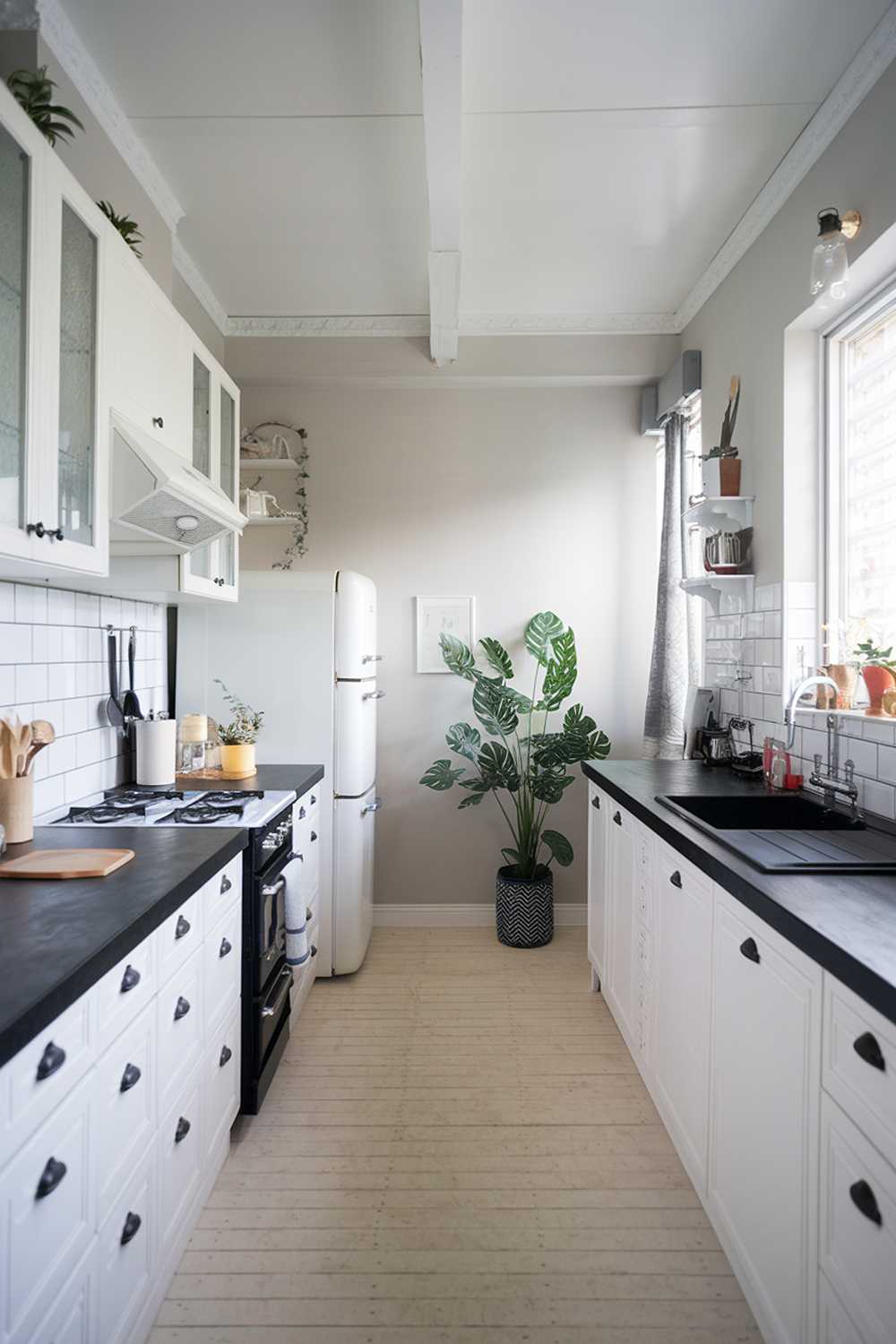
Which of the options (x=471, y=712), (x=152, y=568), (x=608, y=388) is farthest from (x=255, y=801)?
(x=608, y=388)

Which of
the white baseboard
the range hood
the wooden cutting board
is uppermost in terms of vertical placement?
the range hood

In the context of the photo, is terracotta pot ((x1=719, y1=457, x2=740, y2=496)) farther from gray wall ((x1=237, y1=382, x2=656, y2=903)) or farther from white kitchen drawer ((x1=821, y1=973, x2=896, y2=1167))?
white kitchen drawer ((x1=821, y1=973, x2=896, y2=1167))

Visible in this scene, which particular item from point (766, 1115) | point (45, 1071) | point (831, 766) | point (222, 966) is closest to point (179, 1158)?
point (222, 966)

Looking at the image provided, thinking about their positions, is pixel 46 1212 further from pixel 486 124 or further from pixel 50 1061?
pixel 486 124

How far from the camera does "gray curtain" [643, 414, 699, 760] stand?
11.1ft

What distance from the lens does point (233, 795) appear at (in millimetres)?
2383

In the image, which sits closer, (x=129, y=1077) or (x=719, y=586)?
(x=129, y=1077)

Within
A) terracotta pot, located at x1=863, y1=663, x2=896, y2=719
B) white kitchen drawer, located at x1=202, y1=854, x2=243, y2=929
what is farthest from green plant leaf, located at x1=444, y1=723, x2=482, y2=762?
terracotta pot, located at x1=863, y1=663, x2=896, y2=719

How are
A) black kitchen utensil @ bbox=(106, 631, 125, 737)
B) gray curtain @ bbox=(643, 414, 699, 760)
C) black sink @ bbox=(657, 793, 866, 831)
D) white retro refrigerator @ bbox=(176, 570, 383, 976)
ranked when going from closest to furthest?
black sink @ bbox=(657, 793, 866, 831) < black kitchen utensil @ bbox=(106, 631, 125, 737) < white retro refrigerator @ bbox=(176, 570, 383, 976) < gray curtain @ bbox=(643, 414, 699, 760)

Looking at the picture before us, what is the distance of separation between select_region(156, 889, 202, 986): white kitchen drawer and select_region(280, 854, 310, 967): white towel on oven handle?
Answer: 27.1 inches

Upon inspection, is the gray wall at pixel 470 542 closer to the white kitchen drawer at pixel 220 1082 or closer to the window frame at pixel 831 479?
the window frame at pixel 831 479

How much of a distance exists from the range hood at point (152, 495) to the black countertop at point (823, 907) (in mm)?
1519

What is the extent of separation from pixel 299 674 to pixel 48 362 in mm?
1682

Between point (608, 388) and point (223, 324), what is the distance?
75.8 inches
